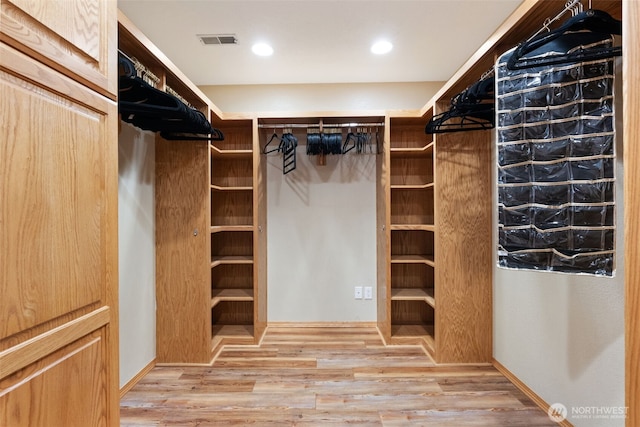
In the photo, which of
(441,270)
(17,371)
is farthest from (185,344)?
(441,270)

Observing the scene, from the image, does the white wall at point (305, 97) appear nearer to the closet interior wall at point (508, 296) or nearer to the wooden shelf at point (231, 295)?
the closet interior wall at point (508, 296)

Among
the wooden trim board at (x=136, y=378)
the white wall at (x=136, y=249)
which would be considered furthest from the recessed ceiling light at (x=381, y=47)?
the wooden trim board at (x=136, y=378)

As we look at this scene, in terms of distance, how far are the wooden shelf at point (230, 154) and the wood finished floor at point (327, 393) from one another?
1790mm

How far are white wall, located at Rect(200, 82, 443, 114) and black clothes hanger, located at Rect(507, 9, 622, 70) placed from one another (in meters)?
2.04

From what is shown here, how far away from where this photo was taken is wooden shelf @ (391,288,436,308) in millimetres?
2875

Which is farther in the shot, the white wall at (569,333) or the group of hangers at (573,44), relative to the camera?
the white wall at (569,333)

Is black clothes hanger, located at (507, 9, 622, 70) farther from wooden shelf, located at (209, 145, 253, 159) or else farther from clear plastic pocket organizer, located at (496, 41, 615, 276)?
wooden shelf, located at (209, 145, 253, 159)

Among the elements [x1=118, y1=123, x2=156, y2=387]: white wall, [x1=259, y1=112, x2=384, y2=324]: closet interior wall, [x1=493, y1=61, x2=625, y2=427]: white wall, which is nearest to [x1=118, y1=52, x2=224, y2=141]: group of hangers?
[x1=118, y1=123, x2=156, y2=387]: white wall

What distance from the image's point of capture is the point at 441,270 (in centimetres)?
256

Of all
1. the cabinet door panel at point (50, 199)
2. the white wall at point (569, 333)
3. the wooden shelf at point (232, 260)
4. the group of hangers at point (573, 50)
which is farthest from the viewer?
the wooden shelf at point (232, 260)

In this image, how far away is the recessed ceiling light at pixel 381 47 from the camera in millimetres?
2561

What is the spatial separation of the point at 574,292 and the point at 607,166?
904 millimetres

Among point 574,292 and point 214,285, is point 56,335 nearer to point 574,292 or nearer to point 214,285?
point 574,292

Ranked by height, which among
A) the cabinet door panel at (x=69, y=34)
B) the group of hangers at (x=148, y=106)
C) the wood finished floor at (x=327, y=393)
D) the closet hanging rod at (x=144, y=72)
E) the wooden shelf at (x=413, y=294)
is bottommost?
the wood finished floor at (x=327, y=393)
